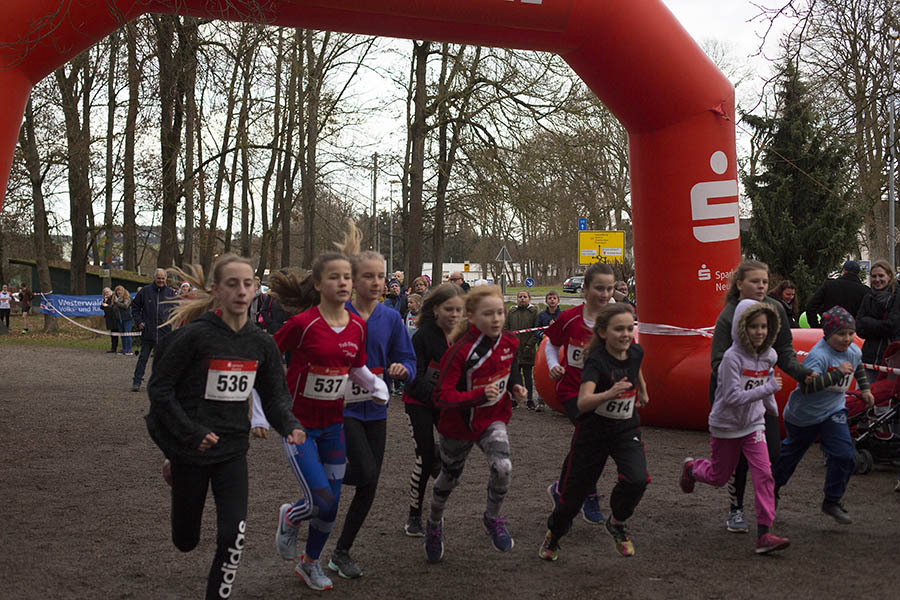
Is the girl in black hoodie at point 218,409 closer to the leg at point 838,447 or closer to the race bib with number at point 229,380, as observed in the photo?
the race bib with number at point 229,380

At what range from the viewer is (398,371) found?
213 inches

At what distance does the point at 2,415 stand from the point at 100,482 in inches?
191

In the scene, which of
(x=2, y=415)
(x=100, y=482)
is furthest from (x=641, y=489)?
(x=2, y=415)

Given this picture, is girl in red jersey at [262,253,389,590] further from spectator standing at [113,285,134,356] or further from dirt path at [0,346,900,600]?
spectator standing at [113,285,134,356]

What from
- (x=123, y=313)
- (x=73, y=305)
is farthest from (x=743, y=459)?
(x=73, y=305)

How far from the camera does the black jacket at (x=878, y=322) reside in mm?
9398

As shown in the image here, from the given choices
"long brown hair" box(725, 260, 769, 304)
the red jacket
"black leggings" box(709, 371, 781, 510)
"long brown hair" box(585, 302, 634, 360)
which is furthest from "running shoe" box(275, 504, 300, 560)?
"long brown hair" box(725, 260, 769, 304)

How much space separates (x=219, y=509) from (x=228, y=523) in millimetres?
108

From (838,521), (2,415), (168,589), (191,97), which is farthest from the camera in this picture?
(191,97)

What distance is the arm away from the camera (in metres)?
5.80

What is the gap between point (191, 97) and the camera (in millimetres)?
20766

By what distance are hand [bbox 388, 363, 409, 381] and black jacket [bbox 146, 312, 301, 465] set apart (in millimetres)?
964

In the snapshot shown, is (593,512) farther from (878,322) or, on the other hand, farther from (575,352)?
(878,322)

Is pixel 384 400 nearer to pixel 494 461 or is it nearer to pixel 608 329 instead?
pixel 494 461
